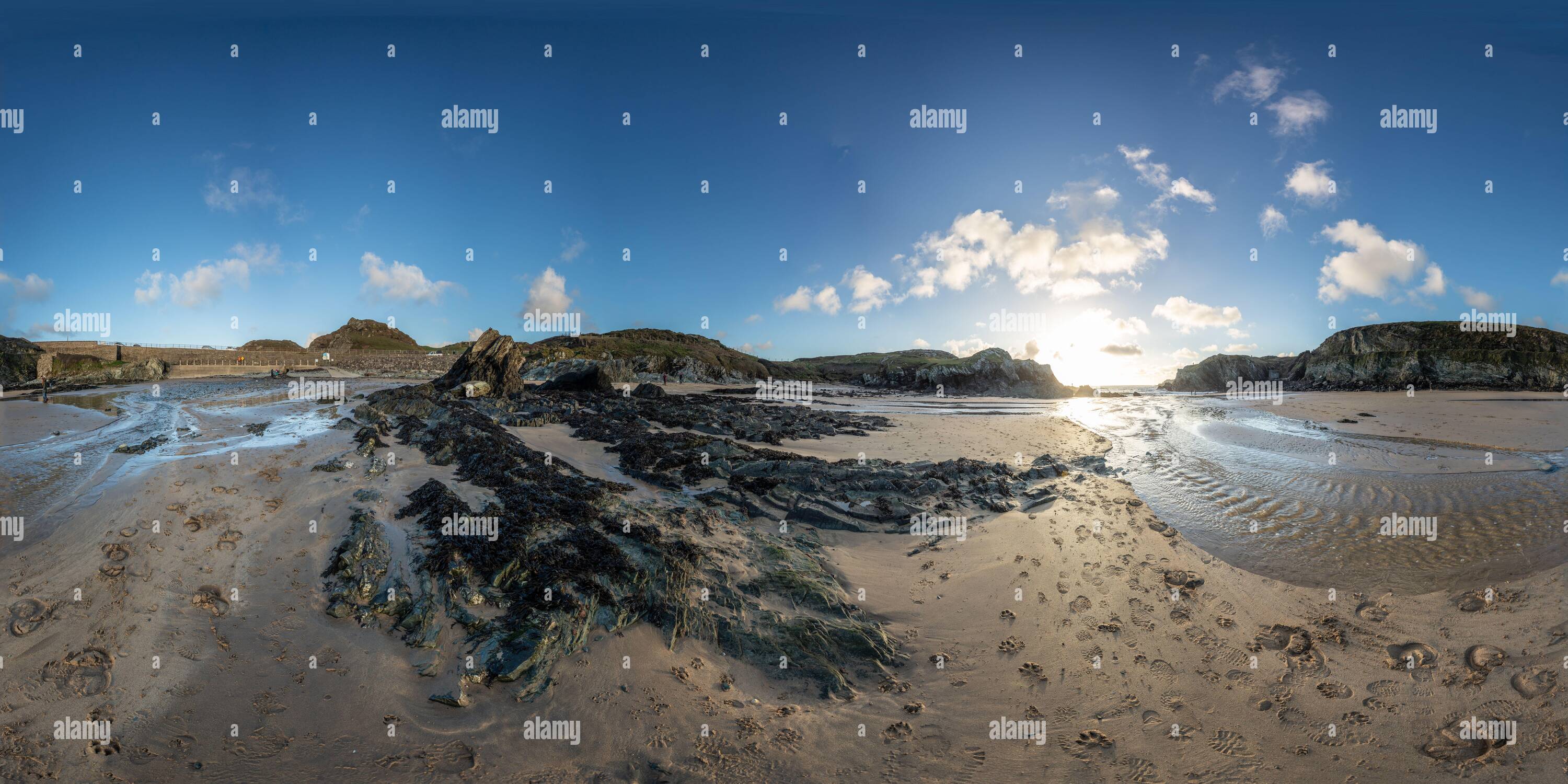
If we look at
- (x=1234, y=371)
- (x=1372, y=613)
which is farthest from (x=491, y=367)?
(x=1234, y=371)

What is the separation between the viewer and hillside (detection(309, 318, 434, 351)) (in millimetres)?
106250

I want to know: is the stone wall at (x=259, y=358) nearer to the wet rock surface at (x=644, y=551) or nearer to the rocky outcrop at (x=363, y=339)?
the rocky outcrop at (x=363, y=339)

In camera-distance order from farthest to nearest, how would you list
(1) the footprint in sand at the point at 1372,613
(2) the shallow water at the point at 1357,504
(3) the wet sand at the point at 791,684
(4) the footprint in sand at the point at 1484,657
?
(2) the shallow water at the point at 1357,504
(1) the footprint in sand at the point at 1372,613
(4) the footprint in sand at the point at 1484,657
(3) the wet sand at the point at 791,684

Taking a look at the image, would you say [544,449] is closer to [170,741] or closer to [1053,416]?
[170,741]

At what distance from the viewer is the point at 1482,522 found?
29.7 feet

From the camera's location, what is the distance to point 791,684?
514 centimetres

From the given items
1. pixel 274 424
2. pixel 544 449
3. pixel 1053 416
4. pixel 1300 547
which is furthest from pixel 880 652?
pixel 1053 416

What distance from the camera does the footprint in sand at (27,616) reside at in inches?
190

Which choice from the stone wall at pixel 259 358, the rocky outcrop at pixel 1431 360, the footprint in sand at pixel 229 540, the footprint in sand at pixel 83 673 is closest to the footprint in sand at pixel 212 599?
the footprint in sand at pixel 83 673

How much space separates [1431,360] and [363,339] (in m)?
171

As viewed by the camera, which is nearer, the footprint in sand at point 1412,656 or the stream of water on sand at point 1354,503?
the footprint in sand at point 1412,656

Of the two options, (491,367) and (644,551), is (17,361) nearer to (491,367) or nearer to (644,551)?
(491,367)

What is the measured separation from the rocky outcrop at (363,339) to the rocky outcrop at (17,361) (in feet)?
206

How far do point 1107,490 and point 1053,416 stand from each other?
18.7 meters
